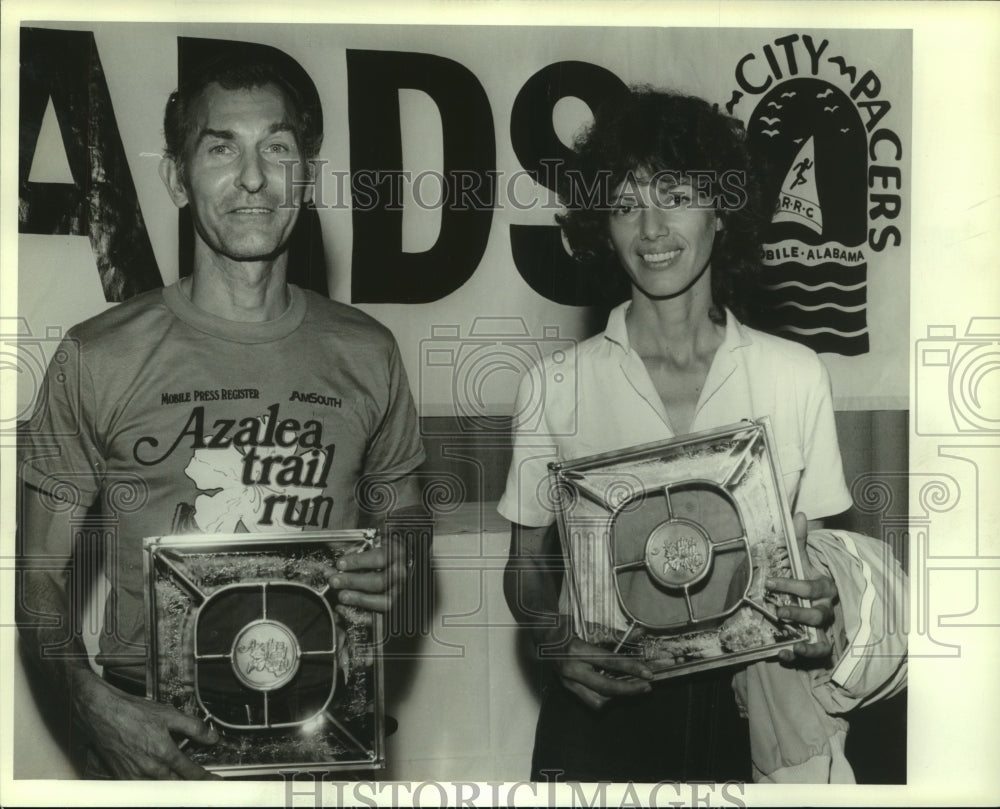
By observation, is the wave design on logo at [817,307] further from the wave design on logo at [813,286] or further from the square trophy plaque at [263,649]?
the square trophy plaque at [263,649]

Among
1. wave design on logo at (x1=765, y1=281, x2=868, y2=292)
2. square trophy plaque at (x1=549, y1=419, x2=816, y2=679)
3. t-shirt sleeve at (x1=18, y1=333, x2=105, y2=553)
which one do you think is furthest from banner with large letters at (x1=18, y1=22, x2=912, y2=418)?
square trophy plaque at (x1=549, y1=419, x2=816, y2=679)

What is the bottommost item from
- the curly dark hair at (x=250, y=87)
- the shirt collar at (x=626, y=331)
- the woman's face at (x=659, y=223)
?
the shirt collar at (x=626, y=331)

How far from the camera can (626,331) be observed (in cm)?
272

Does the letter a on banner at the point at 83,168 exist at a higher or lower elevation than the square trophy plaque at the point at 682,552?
higher

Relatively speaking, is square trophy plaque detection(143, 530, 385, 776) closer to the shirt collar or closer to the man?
the man

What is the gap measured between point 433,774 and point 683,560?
2.68 feet

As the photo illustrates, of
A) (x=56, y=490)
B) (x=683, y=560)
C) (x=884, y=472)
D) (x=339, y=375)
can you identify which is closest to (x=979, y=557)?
(x=884, y=472)

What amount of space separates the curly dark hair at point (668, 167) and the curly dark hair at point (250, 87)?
643mm

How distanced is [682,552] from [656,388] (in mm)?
407

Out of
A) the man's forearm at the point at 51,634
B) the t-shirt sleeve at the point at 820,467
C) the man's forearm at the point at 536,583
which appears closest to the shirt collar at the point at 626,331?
the t-shirt sleeve at the point at 820,467

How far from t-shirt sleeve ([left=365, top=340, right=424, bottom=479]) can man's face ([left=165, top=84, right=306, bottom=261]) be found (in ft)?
1.50

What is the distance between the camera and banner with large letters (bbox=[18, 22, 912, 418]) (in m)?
2.72

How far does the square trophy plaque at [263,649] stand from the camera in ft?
8.66

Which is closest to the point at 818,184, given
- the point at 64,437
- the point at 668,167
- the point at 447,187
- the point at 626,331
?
the point at 668,167
